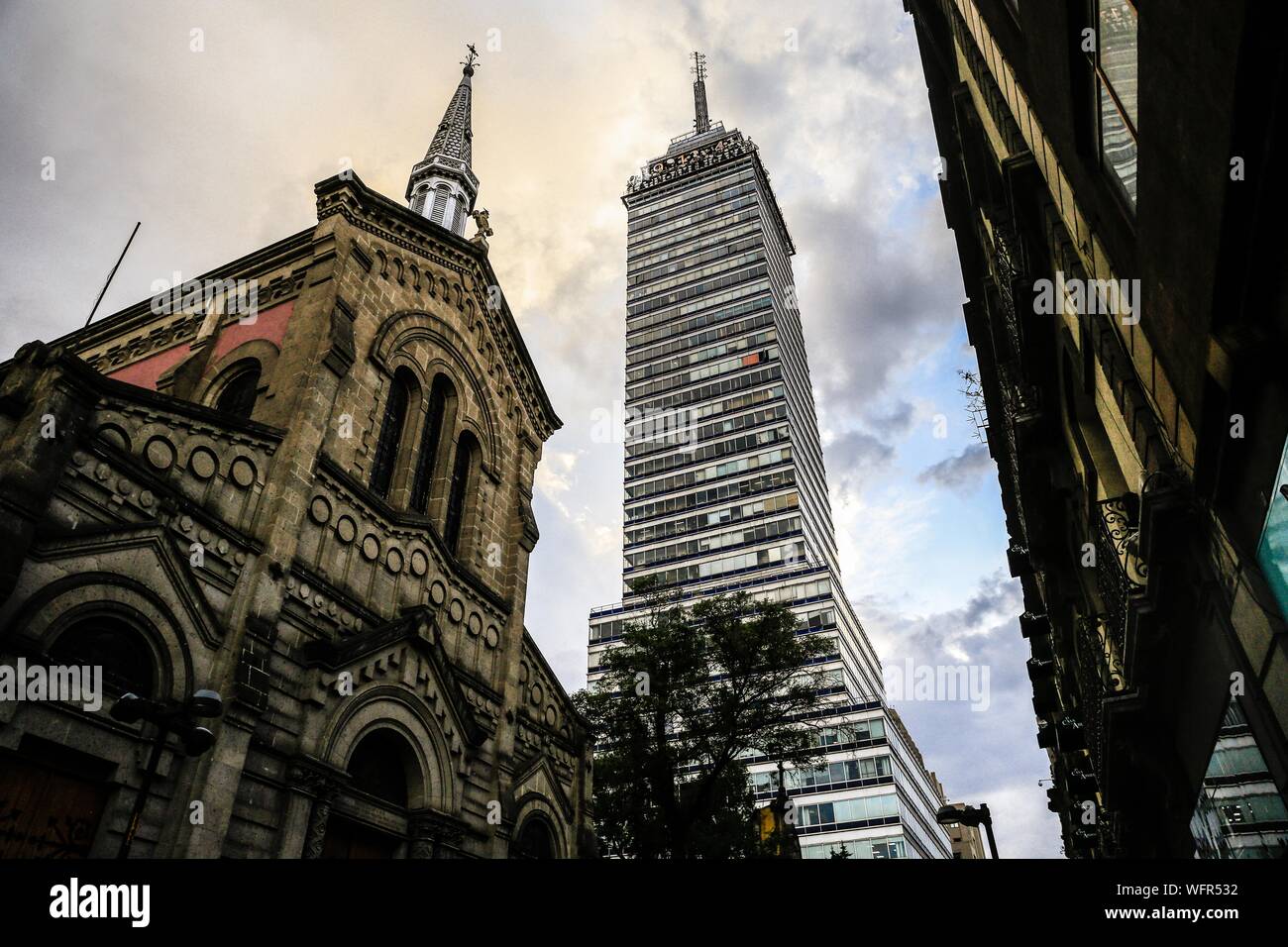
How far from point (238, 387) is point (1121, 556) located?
16039mm

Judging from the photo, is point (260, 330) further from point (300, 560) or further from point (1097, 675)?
point (1097, 675)

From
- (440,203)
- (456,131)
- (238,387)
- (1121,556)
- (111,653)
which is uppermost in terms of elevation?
(456,131)

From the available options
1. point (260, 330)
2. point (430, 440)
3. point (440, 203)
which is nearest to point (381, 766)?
point (430, 440)

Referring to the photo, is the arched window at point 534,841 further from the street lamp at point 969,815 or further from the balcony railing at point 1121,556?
the balcony railing at point 1121,556

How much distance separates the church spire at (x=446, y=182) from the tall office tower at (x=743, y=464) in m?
37.2

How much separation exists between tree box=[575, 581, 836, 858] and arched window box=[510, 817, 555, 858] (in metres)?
6.46

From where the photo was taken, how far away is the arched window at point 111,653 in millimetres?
9148

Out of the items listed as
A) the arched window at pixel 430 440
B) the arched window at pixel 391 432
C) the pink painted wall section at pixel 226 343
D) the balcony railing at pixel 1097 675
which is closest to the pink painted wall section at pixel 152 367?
the pink painted wall section at pixel 226 343

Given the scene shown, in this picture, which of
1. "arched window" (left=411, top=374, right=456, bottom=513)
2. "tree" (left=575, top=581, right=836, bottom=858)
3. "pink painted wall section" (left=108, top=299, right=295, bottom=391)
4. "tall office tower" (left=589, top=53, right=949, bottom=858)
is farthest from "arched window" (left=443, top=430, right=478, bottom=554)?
"tall office tower" (left=589, top=53, right=949, bottom=858)

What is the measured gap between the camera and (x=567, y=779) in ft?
64.4

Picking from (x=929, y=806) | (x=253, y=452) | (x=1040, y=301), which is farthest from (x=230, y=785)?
(x=929, y=806)

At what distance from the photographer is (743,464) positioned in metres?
75.7
